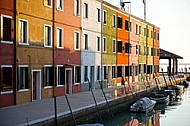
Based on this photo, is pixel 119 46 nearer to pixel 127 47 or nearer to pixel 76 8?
pixel 127 47

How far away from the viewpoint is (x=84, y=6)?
32.9m

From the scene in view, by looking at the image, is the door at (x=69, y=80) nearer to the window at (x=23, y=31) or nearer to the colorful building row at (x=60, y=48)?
the colorful building row at (x=60, y=48)

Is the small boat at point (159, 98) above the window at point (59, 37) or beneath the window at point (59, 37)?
beneath

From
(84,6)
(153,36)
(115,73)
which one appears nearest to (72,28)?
(84,6)

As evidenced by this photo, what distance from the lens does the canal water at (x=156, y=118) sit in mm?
24125

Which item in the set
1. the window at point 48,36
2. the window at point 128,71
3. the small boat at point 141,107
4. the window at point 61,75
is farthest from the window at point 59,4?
the window at point 128,71

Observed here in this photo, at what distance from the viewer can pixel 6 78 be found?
2098cm

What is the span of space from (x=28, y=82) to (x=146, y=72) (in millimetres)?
35577

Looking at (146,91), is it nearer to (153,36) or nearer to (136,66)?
(136,66)

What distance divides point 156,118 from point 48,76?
820 centimetres

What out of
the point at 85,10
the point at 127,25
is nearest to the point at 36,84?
the point at 85,10

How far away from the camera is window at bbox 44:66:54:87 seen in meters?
25.4

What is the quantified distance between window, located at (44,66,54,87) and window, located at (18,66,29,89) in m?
2.45

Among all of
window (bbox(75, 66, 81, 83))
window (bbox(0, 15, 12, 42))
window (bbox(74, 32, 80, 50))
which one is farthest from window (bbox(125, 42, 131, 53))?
window (bbox(0, 15, 12, 42))
